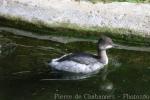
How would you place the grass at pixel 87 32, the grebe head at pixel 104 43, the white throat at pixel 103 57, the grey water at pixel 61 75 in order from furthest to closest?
the grass at pixel 87 32 < the grebe head at pixel 104 43 < the white throat at pixel 103 57 < the grey water at pixel 61 75

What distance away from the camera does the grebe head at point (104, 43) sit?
1173cm

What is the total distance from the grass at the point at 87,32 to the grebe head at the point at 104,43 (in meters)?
0.82

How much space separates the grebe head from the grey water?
282mm

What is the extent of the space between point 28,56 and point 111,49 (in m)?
1.67

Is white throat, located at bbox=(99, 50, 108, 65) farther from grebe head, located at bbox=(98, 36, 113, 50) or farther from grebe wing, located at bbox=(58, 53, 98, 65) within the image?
grebe wing, located at bbox=(58, 53, 98, 65)

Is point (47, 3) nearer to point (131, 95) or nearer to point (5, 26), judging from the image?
point (5, 26)

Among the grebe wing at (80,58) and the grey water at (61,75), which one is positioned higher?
the grebe wing at (80,58)

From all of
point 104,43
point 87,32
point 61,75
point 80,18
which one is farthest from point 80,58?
point 80,18

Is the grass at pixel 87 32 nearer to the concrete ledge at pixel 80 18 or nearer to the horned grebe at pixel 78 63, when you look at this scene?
→ the concrete ledge at pixel 80 18

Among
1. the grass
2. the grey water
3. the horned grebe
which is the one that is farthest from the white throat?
the grass

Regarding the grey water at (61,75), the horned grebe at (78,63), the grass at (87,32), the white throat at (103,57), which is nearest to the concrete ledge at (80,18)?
the grass at (87,32)

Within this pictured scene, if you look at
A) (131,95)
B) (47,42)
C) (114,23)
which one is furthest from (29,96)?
(114,23)

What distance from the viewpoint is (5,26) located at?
13094 millimetres

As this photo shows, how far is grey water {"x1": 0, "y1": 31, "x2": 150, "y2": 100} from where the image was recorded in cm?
1036
